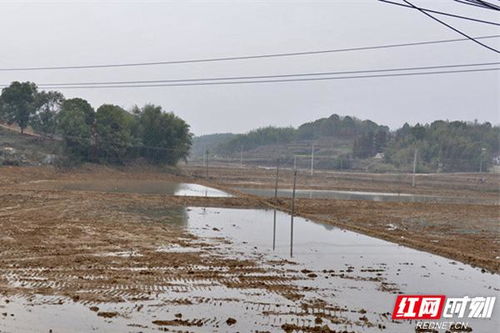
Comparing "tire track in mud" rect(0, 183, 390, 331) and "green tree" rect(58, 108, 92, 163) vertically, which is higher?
"green tree" rect(58, 108, 92, 163)

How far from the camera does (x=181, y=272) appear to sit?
11.6m

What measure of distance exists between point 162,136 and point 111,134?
8289 mm

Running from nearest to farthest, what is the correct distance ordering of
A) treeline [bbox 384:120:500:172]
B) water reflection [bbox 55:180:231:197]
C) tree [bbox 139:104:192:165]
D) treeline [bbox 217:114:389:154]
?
water reflection [bbox 55:180:231:197]
tree [bbox 139:104:192:165]
treeline [bbox 384:120:500:172]
treeline [bbox 217:114:389:154]

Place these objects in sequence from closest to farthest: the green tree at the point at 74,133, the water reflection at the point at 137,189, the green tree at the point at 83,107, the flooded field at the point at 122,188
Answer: the flooded field at the point at 122,188, the water reflection at the point at 137,189, the green tree at the point at 74,133, the green tree at the point at 83,107

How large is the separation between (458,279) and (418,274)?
0.97m

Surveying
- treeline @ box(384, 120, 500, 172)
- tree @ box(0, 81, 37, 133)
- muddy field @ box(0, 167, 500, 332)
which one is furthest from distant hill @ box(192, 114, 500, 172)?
muddy field @ box(0, 167, 500, 332)

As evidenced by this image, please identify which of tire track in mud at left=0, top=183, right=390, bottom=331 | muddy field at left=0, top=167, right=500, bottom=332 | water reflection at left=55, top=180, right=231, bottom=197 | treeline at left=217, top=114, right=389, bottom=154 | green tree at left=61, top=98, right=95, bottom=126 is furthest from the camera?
treeline at left=217, top=114, right=389, bottom=154

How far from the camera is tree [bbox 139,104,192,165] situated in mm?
59781

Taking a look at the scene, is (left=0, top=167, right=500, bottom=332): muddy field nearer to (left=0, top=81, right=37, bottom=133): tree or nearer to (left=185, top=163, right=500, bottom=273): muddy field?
(left=185, top=163, right=500, bottom=273): muddy field

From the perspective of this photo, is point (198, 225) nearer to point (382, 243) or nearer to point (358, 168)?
point (382, 243)

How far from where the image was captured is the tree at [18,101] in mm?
53938

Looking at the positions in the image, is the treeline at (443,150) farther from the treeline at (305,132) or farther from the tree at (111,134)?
the tree at (111,134)

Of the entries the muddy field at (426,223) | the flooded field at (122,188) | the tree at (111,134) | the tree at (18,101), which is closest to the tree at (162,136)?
the tree at (111,134)

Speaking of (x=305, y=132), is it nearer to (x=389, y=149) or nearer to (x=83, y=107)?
(x=389, y=149)
